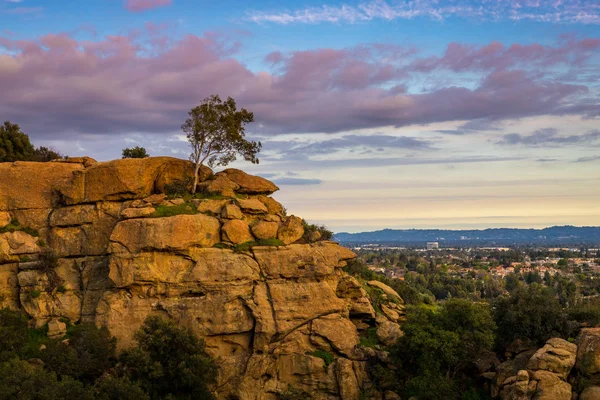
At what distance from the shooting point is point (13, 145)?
50.2 m

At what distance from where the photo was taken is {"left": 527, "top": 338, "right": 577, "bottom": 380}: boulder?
31375 mm

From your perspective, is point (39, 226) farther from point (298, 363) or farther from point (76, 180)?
point (298, 363)

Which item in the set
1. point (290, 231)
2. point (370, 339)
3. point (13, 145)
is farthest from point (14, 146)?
point (370, 339)

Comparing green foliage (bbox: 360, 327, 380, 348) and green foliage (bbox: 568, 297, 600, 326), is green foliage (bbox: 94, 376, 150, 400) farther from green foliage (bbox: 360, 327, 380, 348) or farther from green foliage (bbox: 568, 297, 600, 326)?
green foliage (bbox: 568, 297, 600, 326)

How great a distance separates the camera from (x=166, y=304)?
3453 centimetres

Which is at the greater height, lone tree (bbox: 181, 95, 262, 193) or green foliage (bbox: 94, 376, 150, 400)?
lone tree (bbox: 181, 95, 262, 193)

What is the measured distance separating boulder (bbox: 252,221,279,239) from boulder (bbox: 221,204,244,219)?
4.84 ft

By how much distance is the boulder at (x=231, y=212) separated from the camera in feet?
123

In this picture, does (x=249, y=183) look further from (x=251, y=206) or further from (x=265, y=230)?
(x=265, y=230)

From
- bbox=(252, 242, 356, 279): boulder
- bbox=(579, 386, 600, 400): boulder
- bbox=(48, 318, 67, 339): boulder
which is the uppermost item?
bbox=(252, 242, 356, 279): boulder

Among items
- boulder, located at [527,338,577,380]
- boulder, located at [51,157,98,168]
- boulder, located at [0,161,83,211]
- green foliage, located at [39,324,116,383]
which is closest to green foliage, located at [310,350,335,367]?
boulder, located at [527,338,577,380]

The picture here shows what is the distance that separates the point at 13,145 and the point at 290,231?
94.5 ft

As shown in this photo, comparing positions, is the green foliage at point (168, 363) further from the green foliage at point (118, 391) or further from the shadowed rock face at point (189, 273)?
the shadowed rock face at point (189, 273)

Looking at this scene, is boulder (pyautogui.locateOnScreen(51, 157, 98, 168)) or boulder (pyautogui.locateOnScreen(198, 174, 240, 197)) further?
boulder (pyautogui.locateOnScreen(51, 157, 98, 168))
